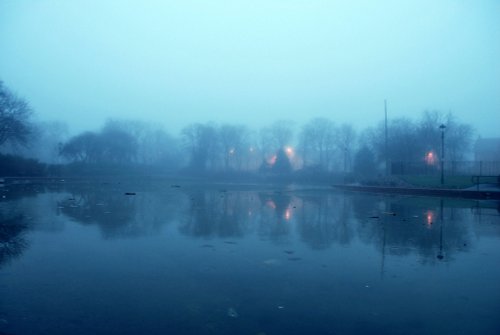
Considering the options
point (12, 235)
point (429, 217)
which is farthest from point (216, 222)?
point (429, 217)

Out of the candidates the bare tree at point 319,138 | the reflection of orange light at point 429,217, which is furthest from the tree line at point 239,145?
the reflection of orange light at point 429,217

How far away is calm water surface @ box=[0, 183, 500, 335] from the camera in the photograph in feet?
13.6

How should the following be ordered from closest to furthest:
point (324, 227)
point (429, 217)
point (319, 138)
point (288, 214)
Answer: point (324, 227) < point (429, 217) < point (288, 214) < point (319, 138)

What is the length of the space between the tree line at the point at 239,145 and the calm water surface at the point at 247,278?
33.0 metres

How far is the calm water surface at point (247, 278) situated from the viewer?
13.6 feet

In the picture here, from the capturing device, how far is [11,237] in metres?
8.55

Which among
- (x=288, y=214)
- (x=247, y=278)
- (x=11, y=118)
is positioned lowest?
(x=247, y=278)

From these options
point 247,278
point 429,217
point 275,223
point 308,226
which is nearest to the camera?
point 247,278

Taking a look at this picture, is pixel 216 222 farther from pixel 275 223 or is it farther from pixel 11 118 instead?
pixel 11 118

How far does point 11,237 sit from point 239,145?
79339 mm

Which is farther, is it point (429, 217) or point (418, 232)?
point (429, 217)

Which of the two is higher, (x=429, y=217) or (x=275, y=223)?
(x=429, y=217)

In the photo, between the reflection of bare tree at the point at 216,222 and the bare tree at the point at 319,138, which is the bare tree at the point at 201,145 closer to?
the bare tree at the point at 319,138

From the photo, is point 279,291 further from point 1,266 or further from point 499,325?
point 1,266
